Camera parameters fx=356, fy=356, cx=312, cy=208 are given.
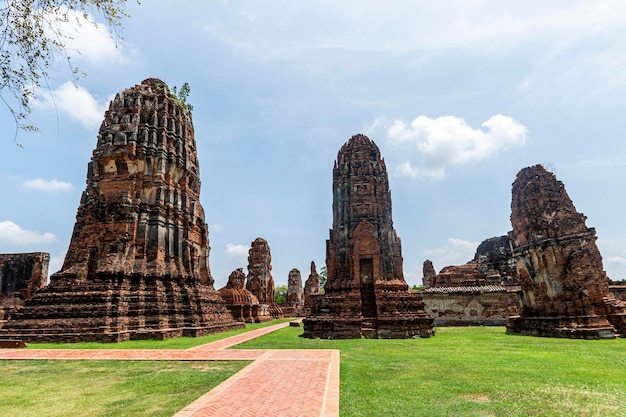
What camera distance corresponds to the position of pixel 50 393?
20.7 feet

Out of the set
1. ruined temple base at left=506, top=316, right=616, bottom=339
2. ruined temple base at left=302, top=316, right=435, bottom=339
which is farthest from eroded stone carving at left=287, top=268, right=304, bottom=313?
ruined temple base at left=506, top=316, right=616, bottom=339

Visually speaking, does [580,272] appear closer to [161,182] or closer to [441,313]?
[441,313]

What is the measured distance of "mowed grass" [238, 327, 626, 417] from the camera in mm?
5000

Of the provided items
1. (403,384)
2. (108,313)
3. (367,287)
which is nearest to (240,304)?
(108,313)

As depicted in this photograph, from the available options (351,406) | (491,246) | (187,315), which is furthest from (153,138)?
(491,246)

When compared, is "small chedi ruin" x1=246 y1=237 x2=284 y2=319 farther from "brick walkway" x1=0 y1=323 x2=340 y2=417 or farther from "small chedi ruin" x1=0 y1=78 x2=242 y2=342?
"brick walkway" x1=0 y1=323 x2=340 y2=417

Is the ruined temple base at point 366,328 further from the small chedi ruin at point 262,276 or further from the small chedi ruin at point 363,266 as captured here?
the small chedi ruin at point 262,276

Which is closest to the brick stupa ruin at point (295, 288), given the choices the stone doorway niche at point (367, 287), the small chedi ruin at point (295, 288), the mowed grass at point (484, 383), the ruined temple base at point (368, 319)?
the small chedi ruin at point (295, 288)

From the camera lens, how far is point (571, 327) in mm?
15023

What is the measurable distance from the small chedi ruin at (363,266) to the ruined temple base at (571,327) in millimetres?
5076

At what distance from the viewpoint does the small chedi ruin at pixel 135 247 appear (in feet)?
51.7

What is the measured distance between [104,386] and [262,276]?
36846 millimetres

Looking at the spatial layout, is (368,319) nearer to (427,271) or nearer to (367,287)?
(367,287)

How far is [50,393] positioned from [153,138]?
17.2 m
